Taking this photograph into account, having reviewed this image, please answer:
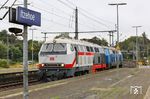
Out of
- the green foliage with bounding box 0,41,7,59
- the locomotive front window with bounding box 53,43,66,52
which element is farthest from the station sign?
the green foliage with bounding box 0,41,7,59

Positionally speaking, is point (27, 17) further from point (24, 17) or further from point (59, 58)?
point (59, 58)

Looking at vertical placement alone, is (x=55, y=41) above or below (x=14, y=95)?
above

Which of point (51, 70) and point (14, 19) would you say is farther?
point (51, 70)

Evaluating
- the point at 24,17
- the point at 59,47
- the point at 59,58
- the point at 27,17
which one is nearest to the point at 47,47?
the point at 59,47

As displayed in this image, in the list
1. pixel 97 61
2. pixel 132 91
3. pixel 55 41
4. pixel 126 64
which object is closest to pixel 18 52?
pixel 126 64

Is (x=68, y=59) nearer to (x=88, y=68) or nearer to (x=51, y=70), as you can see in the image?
(x=51, y=70)

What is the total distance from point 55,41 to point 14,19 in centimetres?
2277

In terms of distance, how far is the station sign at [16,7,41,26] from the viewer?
904 centimetres

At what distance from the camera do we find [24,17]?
30.3 ft

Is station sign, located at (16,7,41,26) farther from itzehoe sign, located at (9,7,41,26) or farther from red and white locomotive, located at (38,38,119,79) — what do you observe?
red and white locomotive, located at (38,38,119,79)

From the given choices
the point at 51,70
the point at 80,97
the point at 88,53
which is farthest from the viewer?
the point at 88,53

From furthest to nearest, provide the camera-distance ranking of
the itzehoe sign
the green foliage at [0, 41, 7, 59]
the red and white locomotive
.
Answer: the green foliage at [0, 41, 7, 59] < the red and white locomotive < the itzehoe sign

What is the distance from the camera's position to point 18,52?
117 metres

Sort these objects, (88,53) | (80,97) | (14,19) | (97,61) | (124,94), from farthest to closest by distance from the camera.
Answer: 1. (97,61)
2. (88,53)
3. (124,94)
4. (80,97)
5. (14,19)
